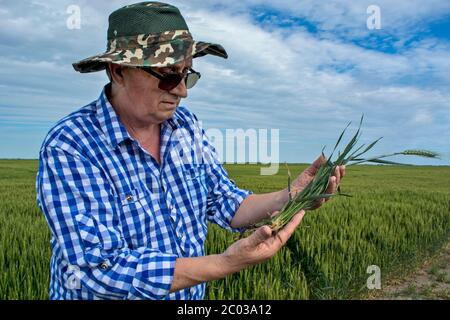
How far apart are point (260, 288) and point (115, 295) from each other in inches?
62.8

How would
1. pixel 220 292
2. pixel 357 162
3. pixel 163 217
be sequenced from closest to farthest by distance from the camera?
1. pixel 163 217
2. pixel 357 162
3. pixel 220 292

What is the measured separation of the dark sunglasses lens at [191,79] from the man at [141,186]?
1 centimetres

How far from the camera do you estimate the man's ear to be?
1.82 m

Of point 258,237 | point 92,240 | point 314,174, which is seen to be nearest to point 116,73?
point 92,240

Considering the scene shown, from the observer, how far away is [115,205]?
66.0 inches

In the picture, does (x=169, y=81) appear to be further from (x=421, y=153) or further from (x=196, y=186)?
(x=421, y=153)

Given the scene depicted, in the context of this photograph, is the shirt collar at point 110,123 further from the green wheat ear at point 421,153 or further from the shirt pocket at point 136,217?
the green wheat ear at point 421,153

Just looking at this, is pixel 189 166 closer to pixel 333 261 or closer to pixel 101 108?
pixel 101 108

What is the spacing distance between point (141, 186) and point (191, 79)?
A: 531 millimetres

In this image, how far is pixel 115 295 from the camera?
1599 millimetres

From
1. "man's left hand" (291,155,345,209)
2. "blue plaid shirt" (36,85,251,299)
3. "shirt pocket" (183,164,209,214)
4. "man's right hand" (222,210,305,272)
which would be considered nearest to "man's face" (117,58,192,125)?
"blue plaid shirt" (36,85,251,299)

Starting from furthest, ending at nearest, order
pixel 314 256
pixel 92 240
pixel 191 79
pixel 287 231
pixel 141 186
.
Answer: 1. pixel 314 256
2. pixel 191 79
3. pixel 141 186
4. pixel 287 231
5. pixel 92 240

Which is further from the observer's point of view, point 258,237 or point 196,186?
point 196,186
